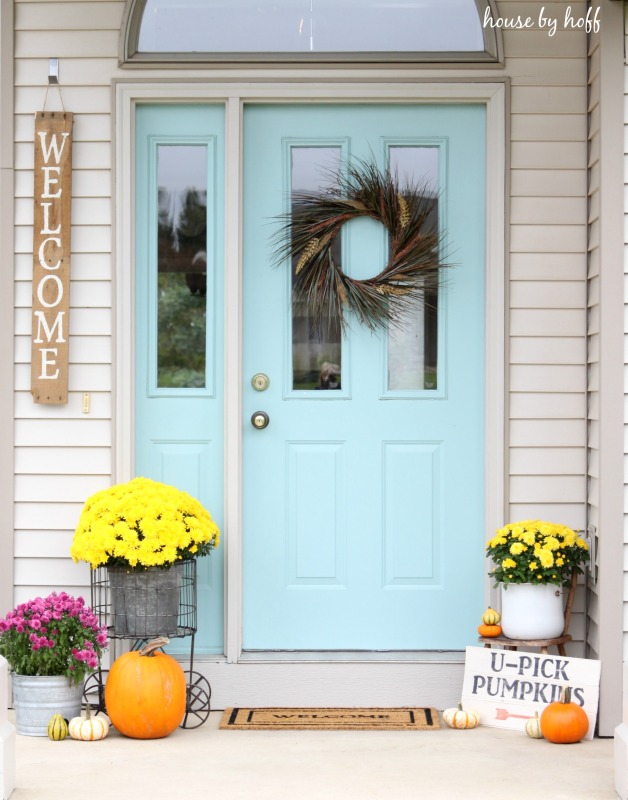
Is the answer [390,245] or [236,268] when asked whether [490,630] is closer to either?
[390,245]

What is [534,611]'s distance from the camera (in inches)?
135

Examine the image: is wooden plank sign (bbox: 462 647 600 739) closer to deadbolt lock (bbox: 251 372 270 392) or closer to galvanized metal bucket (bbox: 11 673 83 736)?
deadbolt lock (bbox: 251 372 270 392)

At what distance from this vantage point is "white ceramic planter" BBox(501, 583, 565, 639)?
3.42 meters

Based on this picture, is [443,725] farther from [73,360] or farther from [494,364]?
[73,360]

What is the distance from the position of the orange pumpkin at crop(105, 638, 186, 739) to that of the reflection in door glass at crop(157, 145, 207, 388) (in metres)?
1.00

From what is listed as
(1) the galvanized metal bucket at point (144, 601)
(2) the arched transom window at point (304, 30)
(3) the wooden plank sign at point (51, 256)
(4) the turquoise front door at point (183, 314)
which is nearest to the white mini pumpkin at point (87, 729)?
(1) the galvanized metal bucket at point (144, 601)

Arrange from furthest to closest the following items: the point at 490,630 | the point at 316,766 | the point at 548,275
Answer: the point at 548,275, the point at 490,630, the point at 316,766

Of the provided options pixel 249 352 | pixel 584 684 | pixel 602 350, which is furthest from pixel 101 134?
pixel 584 684

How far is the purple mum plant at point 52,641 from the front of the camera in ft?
11.0

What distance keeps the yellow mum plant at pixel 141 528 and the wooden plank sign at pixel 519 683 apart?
0.98 meters

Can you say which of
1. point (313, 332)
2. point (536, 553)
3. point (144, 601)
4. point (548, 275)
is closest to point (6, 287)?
→ point (313, 332)

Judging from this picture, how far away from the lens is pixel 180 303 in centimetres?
381

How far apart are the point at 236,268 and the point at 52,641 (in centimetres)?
140
